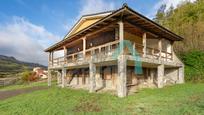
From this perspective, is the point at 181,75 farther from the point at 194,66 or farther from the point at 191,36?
the point at 191,36

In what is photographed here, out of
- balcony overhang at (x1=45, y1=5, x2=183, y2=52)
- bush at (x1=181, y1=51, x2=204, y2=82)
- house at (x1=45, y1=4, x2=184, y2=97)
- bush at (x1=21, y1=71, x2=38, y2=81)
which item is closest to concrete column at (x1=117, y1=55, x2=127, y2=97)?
house at (x1=45, y1=4, x2=184, y2=97)

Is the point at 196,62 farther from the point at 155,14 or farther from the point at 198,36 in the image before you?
the point at 155,14

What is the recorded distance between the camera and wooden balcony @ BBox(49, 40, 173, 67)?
14.3 meters

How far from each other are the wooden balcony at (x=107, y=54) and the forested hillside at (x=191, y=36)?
314 cm

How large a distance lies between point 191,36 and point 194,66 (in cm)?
664

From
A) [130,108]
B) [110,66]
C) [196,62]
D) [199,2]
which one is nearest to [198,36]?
[196,62]

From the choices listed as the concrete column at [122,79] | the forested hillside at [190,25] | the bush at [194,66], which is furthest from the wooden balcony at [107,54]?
the forested hillside at [190,25]

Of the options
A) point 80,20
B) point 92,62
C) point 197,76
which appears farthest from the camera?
point 80,20

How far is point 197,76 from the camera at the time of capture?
20.2m

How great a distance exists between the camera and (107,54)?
14953 mm

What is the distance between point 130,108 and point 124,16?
21.1 feet

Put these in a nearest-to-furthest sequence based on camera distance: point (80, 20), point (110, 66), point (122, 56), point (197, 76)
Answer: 1. point (122, 56)
2. point (110, 66)
3. point (197, 76)
4. point (80, 20)

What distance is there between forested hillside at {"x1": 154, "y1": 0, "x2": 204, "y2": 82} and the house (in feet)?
6.16

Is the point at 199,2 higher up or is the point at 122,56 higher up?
the point at 199,2
